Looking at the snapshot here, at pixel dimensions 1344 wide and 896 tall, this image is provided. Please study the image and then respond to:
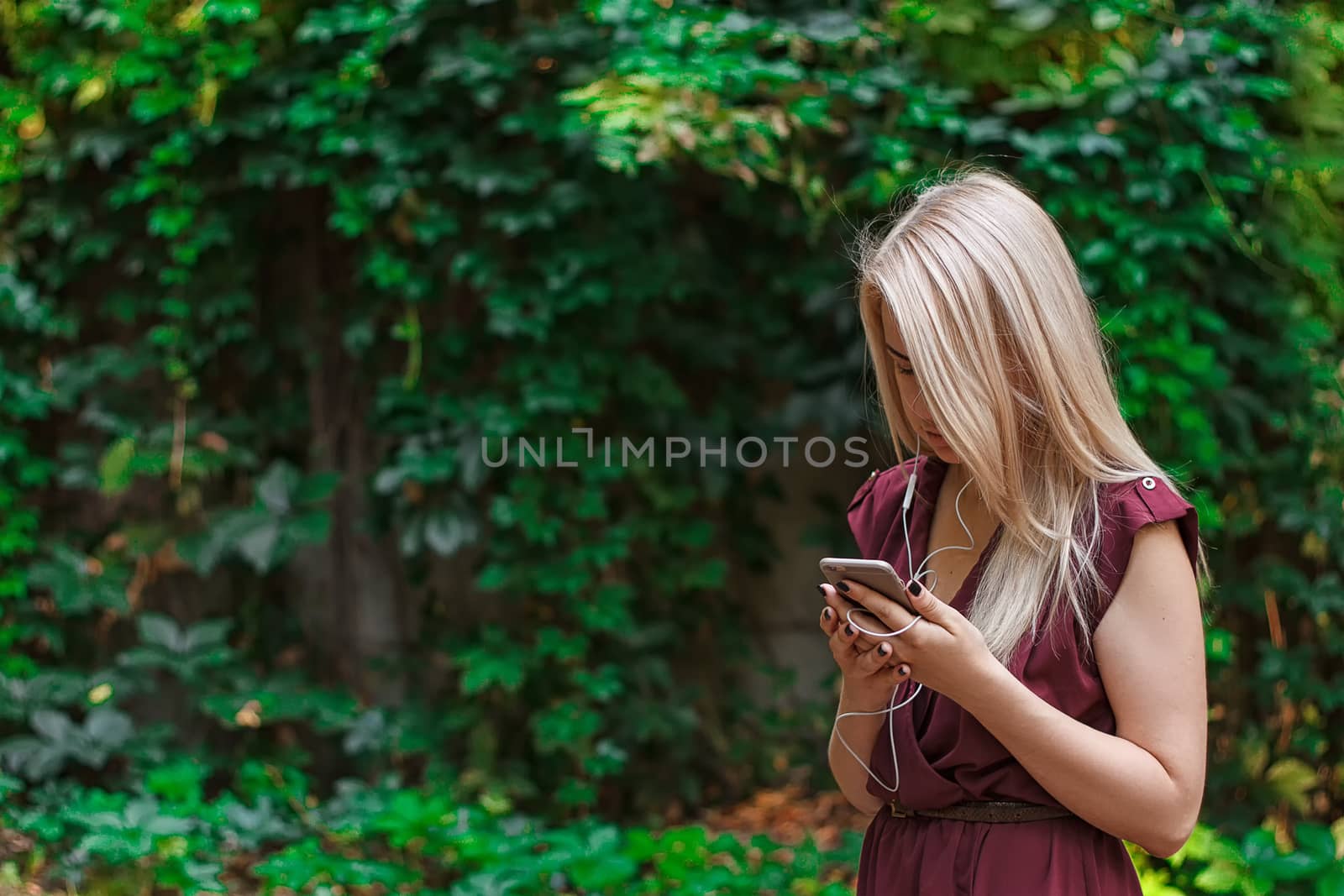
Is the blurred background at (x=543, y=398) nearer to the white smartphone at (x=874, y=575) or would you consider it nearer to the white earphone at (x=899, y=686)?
the white earphone at (x=899, y=686)

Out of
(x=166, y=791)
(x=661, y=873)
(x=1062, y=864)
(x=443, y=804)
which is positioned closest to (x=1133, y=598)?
(x=1062, y=864)

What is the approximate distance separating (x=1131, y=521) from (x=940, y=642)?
231 mm

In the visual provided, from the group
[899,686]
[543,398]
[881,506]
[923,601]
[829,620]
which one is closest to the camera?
[923,601]

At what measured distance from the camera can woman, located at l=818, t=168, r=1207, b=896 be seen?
3.43 feet

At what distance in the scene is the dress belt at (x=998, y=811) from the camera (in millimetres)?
1138

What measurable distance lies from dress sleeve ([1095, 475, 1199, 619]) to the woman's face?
174 mm

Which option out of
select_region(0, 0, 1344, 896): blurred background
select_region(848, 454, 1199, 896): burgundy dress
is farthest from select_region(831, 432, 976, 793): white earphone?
select_region(0, 0, 1344, 896): blurred background

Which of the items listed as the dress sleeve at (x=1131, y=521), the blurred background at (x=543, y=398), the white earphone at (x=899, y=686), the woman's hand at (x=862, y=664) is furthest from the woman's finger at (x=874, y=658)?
the blurred background at (x=543, y=398)

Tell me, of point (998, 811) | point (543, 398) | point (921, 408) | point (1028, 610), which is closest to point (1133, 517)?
point (1028, 610)

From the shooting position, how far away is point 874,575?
1.05m

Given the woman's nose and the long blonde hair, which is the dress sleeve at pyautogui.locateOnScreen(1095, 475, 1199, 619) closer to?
the long blonde hair

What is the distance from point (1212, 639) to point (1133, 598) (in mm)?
1687

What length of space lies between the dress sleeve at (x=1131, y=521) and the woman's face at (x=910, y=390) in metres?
0.17

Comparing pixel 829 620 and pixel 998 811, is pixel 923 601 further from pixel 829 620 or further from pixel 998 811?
pixel 998 811
